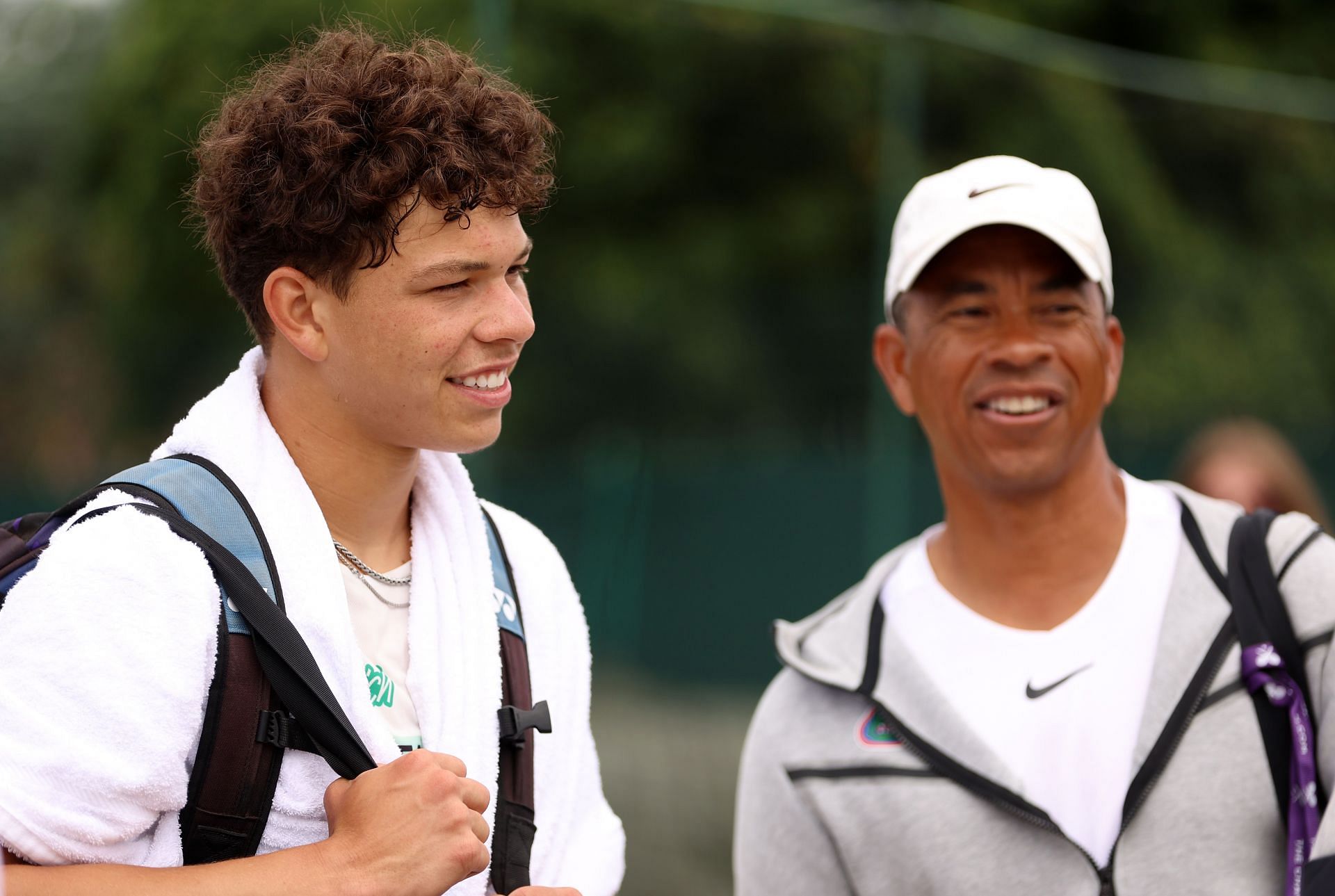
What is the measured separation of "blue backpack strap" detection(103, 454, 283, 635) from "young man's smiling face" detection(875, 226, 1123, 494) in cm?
143

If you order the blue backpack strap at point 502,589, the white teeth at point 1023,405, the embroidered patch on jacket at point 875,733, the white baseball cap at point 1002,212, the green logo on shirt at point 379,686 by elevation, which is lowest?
the embroidered patch on jacket at point 875,733

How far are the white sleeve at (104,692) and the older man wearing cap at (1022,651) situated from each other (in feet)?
4.32

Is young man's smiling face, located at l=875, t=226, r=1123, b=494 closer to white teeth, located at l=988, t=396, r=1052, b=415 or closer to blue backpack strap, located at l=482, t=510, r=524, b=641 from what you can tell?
white teeth, located at l=988, t=396, r=1052, b=415

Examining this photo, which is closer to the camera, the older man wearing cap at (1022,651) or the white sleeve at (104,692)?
the white sleeve at (104,692)

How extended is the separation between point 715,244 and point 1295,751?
42.9ft

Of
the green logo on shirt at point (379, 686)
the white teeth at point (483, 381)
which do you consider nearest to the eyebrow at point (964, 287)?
the white teeth at point (483, 381)

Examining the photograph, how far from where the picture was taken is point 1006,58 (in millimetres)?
10367

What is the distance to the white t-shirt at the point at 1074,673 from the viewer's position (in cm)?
288

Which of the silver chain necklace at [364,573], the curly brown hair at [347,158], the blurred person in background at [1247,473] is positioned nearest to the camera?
the curly brown hair at [347,158]

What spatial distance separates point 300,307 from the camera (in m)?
2.47

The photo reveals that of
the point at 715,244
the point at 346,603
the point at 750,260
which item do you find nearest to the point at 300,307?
the point at 346,603

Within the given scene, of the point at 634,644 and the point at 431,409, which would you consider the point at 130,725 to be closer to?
the point at 431,409

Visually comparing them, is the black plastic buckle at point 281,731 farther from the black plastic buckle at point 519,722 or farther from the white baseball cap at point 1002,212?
the white baseball cap at point 1002,212

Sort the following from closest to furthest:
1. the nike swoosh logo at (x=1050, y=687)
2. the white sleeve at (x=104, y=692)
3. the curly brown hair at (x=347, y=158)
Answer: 1. the white sleeve at (x=104, y=692)
2. the curly brown hair at (x=347, y=158)
3. the nike swoosh logo at (x=1050, y=687)
